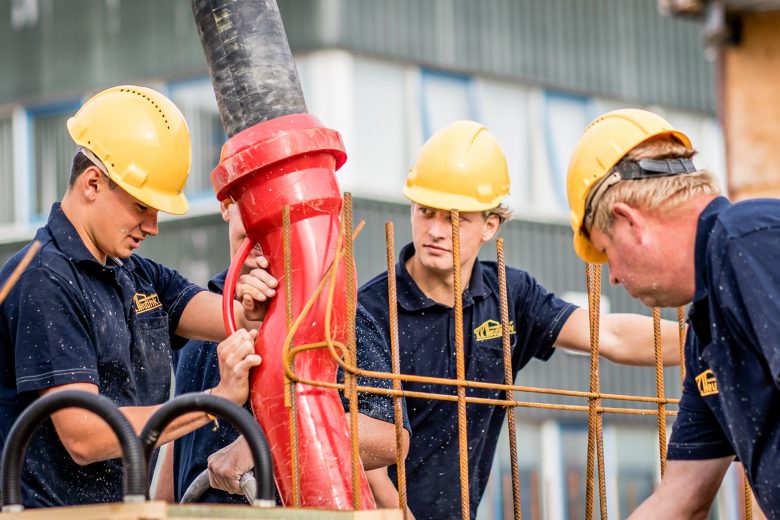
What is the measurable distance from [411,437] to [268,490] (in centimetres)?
248

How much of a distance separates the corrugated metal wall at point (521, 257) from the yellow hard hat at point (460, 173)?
9287 millimetres

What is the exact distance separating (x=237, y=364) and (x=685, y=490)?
155 centimetres

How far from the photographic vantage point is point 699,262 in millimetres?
3812

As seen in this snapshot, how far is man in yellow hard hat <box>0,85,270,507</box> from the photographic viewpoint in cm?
420

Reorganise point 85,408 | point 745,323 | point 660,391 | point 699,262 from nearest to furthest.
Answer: point 85,408 → point 745,323 → point 699,262 → point 660,391

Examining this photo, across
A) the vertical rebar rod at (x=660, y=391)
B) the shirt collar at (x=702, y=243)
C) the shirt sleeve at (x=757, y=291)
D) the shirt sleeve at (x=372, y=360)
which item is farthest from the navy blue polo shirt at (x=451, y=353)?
the shirt sleeve at (x=757, y=291)

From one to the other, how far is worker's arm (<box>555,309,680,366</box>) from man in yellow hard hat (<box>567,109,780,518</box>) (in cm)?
145

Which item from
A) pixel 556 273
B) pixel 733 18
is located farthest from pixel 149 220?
pixel 556 273

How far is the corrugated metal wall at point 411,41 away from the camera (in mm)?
16453

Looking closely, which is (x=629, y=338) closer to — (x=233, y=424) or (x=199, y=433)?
(x=199, y=433)

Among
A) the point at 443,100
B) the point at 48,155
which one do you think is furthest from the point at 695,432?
the point at 48,155

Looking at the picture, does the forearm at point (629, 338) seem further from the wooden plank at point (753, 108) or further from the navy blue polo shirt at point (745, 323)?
the wooden plank at point (753, 108)

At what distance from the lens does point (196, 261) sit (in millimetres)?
16703

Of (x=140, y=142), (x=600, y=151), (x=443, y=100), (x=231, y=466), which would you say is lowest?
(x=231, y=466)
